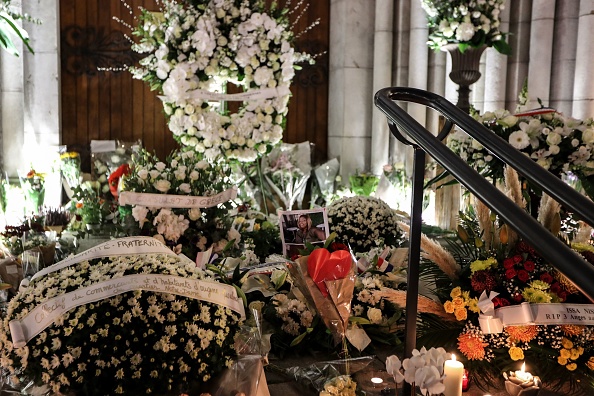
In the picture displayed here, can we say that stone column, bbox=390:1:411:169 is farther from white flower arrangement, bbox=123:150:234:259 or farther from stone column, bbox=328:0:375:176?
white flower arrangement, bbox=123:150:234:259

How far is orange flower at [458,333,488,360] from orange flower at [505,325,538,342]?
90mm

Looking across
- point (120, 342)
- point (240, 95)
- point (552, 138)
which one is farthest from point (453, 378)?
point (240, 95)

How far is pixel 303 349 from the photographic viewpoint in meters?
2.25

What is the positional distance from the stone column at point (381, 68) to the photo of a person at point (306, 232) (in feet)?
9.47

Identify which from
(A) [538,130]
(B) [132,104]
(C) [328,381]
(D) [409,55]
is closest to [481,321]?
(C) [328,381]

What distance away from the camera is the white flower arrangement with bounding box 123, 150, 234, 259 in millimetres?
3074

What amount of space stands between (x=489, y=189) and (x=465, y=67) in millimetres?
3976

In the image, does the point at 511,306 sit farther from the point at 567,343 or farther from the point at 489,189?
the point at 489,189

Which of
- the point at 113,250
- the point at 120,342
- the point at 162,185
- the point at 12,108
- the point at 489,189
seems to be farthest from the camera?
the point at 12,108

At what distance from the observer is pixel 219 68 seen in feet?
13.3

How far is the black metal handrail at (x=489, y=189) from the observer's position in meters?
0.94

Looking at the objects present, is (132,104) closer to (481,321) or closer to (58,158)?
(58,158)

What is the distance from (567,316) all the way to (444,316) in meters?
0.37

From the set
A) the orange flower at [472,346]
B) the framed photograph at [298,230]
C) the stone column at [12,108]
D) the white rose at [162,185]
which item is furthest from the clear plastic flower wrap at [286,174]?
the orange flower at [472,346]
